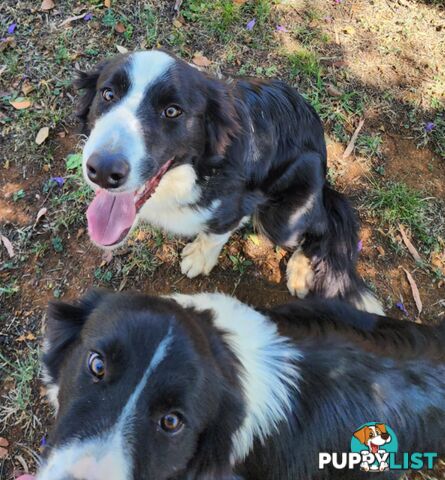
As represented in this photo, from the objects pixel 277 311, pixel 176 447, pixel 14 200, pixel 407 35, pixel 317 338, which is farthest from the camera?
pixel 407 35

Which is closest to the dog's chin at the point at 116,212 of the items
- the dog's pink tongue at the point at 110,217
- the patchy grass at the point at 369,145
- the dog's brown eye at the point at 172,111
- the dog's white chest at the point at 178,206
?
the dog's pink tongue at the point at 110,217

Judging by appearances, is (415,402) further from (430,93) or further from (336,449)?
(430,93)

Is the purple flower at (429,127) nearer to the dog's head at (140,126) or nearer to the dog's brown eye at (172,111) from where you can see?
the dog's head at (140,126)

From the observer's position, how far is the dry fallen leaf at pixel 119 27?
4.47m

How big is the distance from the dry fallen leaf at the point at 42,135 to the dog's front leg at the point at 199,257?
1.58m

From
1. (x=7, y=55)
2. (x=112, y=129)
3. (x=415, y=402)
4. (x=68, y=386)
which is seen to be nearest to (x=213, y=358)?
(x=68, y=386)

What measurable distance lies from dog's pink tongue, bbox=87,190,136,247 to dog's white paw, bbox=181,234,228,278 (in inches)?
34.8

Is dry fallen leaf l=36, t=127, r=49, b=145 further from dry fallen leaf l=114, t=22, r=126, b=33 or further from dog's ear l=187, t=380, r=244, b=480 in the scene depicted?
dog's ear l=187, t=380, r=244, b=480

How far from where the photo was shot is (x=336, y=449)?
2.27 metres

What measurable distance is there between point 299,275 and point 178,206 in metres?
1.15

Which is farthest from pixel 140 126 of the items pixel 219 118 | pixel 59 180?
pixel 59 180

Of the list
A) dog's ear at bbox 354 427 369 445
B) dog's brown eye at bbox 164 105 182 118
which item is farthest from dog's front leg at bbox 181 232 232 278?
dog's ear at bbox 354 427 369 445

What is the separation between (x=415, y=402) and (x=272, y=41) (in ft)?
11.7

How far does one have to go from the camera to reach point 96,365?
6.07 ft
